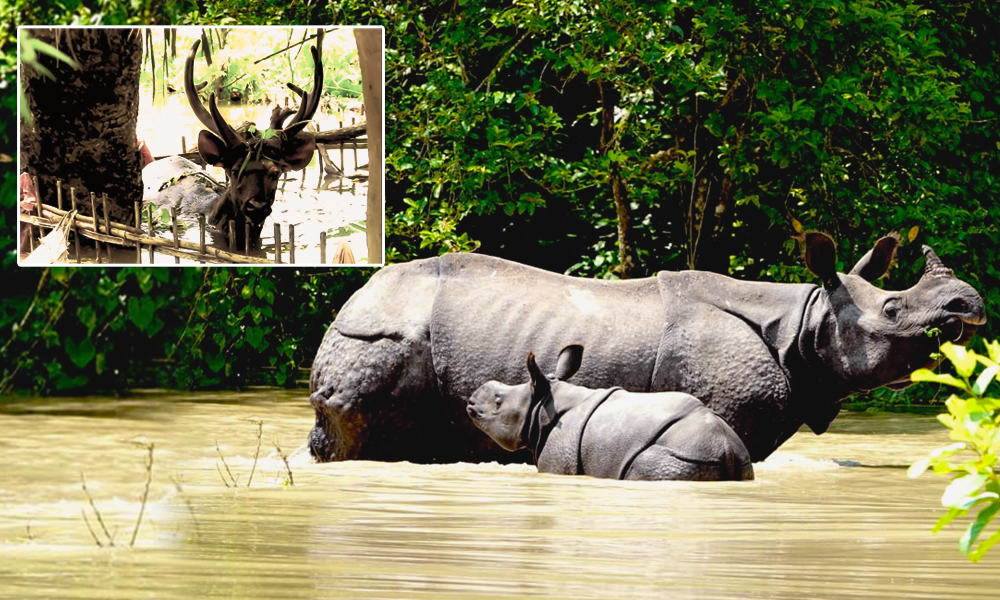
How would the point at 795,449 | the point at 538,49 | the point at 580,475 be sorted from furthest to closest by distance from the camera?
the point at 538,49 < the point at 795,449 < the point at 580,475

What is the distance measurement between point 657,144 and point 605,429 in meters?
6.75

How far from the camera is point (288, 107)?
1107cm

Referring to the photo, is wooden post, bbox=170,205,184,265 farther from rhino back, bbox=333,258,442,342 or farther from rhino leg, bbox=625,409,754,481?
rhino leg, bbox=625,409,754,481

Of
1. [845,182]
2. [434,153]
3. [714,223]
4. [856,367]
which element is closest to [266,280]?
[434,153]

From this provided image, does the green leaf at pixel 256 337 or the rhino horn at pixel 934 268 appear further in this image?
the green leaf at pixel 256 337

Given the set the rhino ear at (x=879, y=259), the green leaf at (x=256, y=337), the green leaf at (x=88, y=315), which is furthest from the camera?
the green leaf at (x=256, y=337)

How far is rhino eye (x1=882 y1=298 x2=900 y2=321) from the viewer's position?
9133 millimetres

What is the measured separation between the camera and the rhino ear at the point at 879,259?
9.53 metres

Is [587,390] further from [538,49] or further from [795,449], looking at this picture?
[538,49]

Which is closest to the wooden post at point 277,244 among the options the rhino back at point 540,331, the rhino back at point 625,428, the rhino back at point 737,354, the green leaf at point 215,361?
the rhino back at point 540,331

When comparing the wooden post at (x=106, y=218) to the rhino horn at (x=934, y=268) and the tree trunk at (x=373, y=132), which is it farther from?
the rhino horn at (x=934, y=268)

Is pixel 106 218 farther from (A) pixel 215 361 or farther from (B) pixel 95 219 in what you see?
(A) pixel 215 361

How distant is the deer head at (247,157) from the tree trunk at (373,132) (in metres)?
0.76

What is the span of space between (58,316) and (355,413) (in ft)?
6.02
